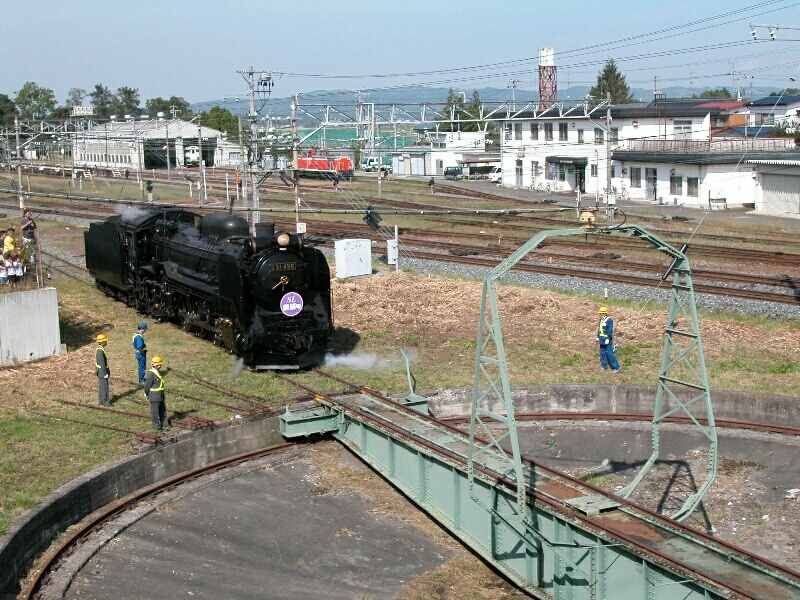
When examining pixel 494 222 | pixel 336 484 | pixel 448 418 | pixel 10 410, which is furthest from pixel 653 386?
pixel 494 222

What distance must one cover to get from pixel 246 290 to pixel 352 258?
10435mm

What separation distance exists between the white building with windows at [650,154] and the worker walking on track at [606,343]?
2536 cm

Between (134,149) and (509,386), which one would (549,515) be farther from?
(134,149)

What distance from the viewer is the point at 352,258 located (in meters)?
28.7

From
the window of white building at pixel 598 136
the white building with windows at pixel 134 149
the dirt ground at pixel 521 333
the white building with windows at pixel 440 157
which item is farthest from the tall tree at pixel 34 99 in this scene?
the dirt ground at pixel 521 333

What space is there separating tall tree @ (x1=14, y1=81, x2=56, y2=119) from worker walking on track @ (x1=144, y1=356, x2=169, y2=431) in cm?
11009

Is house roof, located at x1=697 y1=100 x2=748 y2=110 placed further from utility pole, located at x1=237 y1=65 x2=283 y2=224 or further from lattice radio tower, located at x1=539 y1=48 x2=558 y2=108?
utility pole, located at x1=237 y1=65 x2=283 y2=224

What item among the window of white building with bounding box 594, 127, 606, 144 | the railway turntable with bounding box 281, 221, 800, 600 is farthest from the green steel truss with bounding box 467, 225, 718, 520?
the window of white building with bounding box 594, 127, 606, 144

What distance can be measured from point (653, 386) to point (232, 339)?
27.9 ft

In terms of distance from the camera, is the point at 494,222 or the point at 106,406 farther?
the point at 494,222

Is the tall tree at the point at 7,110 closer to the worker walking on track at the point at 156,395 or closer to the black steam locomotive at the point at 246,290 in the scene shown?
the black steam locomotive at the point at 246,290

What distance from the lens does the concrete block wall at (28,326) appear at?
63.5ft

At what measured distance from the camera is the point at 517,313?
77.2 feet

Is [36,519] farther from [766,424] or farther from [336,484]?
[766,424]
